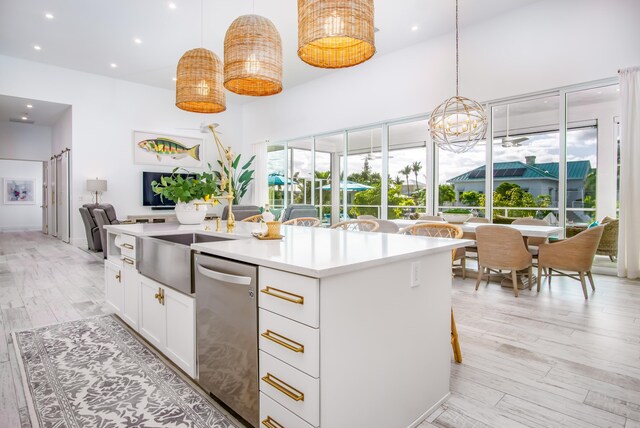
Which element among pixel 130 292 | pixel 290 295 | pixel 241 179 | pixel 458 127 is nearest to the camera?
pixel 290 295

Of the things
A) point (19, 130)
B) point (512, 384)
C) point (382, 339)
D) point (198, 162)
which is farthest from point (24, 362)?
point (19, 130)

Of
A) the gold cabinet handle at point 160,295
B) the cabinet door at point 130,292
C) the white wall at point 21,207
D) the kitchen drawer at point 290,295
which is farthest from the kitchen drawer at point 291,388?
the white wall at point 21,207

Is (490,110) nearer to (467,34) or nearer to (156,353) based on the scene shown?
(467,34)

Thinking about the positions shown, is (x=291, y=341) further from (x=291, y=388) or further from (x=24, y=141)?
(x=24, y=141)

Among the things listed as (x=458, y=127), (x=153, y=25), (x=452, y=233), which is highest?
(x=153, y=25)

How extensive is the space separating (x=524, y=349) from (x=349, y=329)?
6.13ft

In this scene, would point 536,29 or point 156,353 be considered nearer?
point 156,353

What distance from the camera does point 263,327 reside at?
135 cm

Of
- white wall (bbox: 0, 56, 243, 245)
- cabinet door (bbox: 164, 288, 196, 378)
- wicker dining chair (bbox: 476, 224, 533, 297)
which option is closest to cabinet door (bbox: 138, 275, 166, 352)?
cabinet door (bbox: 164, 288, 196, 378)

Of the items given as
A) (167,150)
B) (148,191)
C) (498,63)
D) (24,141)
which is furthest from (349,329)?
(24,141)

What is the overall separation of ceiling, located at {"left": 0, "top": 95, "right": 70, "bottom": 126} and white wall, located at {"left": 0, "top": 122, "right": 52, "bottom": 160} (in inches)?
11.0

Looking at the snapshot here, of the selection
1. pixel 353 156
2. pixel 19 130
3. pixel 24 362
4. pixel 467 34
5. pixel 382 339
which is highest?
pixel 467 34

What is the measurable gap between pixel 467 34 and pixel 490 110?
1356mm

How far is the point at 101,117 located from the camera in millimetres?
8195
